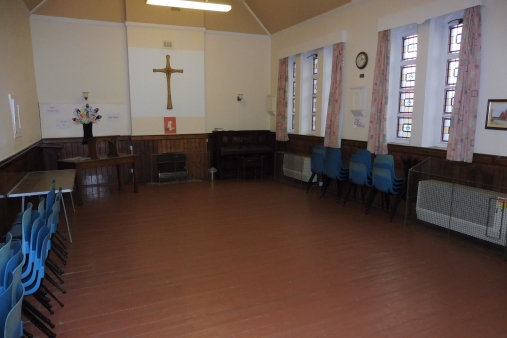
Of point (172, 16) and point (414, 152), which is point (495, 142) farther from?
point (172, 16)

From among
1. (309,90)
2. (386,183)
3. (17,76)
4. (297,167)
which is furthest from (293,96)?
(17,76)

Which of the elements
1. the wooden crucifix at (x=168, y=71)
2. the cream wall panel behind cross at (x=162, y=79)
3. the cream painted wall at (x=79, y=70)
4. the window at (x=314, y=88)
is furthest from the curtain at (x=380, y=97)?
the cream painted wall at (x=79, y=70)

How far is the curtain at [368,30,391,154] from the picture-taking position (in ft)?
19.6

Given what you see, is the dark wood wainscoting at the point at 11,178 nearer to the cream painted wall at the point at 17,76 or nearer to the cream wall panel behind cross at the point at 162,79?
the cream painted wall at the point at 17,76

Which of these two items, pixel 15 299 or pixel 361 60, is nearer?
pixel 15 299

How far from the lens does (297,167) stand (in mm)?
8117

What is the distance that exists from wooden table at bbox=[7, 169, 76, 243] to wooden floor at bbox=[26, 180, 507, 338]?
714mm

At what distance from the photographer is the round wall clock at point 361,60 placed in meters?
6.45

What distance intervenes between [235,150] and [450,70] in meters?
4.89

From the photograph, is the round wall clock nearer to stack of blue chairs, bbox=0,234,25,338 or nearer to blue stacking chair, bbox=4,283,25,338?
stack of blue chairs, bbox=0,234,25,338

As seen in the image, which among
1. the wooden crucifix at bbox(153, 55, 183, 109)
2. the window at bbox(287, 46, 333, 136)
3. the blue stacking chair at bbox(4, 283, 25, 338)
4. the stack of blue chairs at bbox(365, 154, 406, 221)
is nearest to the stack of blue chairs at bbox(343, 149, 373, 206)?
the stack of blue chairs at bbox(365, 154, 406, 221)

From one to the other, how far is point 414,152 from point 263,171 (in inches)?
172

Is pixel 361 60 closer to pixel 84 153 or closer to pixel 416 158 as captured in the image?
pixel 416 158


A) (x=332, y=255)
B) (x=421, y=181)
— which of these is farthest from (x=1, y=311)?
(x=421, y=181)
